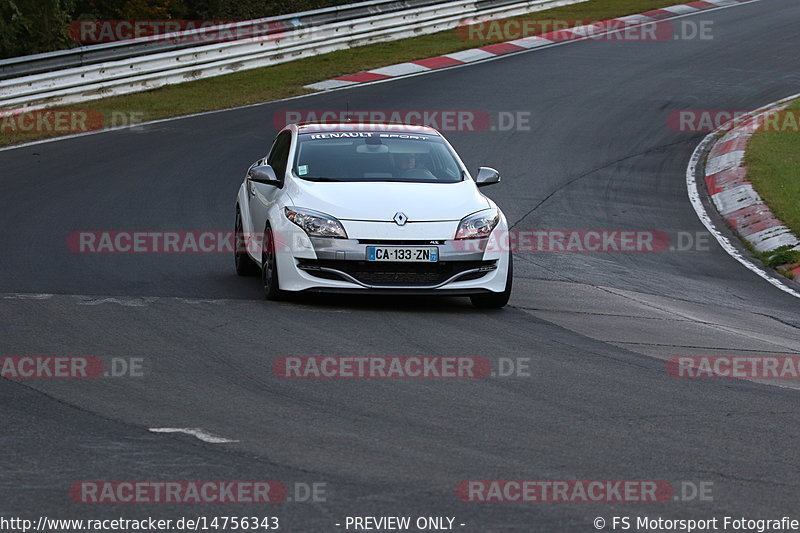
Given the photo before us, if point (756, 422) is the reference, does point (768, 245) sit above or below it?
below

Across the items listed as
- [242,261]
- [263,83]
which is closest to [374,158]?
[242,261]

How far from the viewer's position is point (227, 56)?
26266 mm

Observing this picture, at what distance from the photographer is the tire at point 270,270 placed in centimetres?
1010

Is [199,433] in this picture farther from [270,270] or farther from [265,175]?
[265,175]

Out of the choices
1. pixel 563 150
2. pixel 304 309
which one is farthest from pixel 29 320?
pixel 563 150

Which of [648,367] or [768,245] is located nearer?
[648,367]

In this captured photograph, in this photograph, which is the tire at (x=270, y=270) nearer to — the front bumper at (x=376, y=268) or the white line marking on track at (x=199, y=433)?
the front bumper at (x=376, y=268)

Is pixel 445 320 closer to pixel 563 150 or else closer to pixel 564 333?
pixel 564 333

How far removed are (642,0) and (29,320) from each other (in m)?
30.2

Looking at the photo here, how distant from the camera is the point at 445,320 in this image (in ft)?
31.8

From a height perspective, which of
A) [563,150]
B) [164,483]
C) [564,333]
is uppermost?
[164,483]

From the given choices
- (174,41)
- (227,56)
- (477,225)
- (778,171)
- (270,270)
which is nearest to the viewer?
(477,225)

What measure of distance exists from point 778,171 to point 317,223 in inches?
387

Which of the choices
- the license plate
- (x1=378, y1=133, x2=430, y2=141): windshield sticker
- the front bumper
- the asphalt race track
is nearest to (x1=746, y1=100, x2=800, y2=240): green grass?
the asphalt race track
